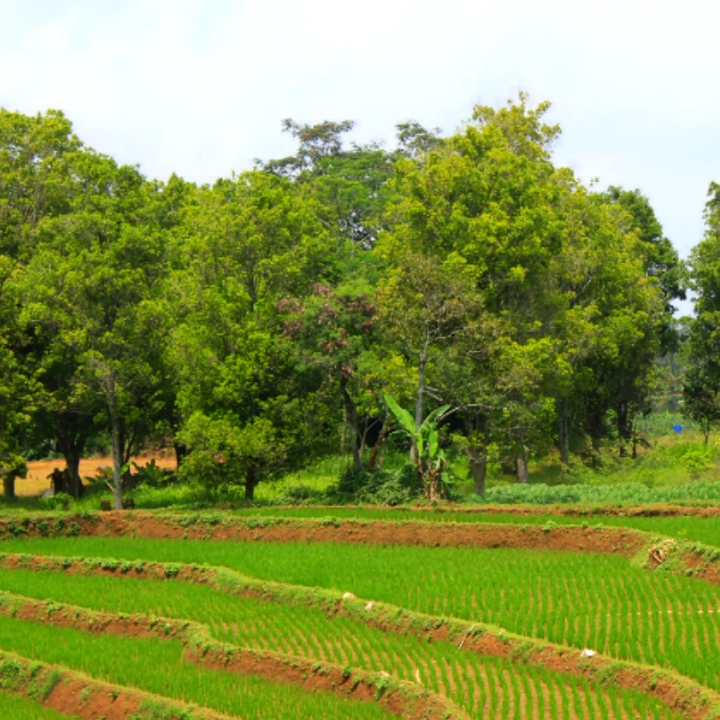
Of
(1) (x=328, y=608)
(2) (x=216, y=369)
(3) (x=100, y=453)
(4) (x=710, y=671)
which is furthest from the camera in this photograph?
(3) (x=100, y=453)

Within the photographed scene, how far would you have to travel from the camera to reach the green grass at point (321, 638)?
459 inches

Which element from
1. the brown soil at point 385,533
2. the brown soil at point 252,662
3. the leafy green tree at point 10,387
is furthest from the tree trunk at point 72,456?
the brown soil at point 252,662

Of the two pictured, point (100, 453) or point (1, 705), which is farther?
point (100, 453)

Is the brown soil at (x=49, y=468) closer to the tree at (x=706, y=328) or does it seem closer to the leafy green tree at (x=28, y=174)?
the leafy green tree at (x=28, y=174)

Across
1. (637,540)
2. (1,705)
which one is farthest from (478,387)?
(1,705)

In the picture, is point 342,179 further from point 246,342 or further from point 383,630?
point 383,630

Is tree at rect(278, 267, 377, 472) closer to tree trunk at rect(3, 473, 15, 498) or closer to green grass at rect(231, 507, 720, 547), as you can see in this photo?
A: green grass at rect(231, 507, 720, 547)

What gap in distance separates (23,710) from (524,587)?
7.11m

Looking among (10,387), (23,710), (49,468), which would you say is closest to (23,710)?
(23,710)

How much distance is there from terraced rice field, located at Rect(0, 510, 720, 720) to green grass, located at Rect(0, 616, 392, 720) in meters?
0.02

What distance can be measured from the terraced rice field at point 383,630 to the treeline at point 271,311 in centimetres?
693

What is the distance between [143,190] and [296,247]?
206 inches

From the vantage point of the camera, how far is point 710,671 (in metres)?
11.4

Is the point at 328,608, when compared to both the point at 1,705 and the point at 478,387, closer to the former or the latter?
the point at 1,705
